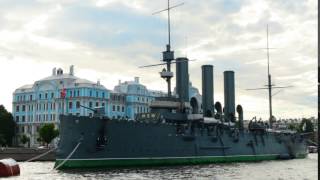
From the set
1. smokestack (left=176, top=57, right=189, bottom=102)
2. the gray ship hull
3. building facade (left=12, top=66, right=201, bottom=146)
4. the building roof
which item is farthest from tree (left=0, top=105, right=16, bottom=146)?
the gray ship hull

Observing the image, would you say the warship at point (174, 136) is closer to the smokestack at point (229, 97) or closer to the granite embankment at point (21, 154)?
the smokestack at point (229, 97)

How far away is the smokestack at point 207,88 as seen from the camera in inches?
2277

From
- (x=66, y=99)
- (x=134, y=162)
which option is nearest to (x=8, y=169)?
(x=134, y=162)

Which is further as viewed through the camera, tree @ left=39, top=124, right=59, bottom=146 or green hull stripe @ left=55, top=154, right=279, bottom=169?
tree @ left=39, top=124, right=59, bottom=146

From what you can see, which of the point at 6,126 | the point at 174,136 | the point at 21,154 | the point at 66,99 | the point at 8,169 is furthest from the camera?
the point at 66,99

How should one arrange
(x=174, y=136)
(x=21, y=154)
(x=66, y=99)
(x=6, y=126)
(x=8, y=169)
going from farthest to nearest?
(x=66, y=99) < (x=6, y=126) < (x=21, y=154) < (x=174, y=136) < (x=8, y=169)

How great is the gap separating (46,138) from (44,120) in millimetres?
19141

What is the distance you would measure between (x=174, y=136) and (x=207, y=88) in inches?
582

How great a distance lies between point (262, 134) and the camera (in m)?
62.7

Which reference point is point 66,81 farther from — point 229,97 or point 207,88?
point 207,88

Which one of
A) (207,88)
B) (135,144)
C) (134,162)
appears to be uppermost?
(207,88)

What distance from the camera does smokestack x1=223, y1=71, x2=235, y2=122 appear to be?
62.4 meters

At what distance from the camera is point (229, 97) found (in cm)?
6294

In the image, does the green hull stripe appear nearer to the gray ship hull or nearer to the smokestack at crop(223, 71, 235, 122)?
the gray ship hull
